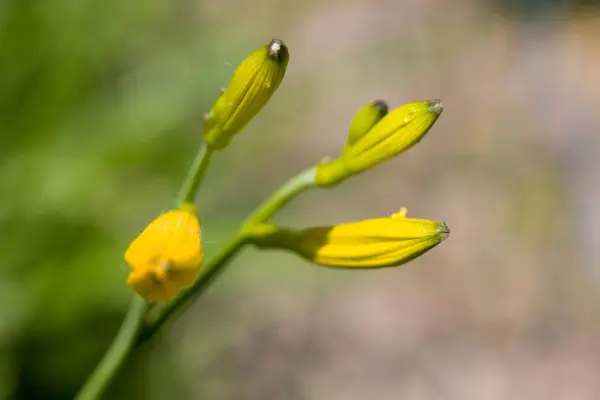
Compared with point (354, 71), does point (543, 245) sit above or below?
below

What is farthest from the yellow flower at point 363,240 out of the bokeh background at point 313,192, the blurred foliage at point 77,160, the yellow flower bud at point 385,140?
the blurred foliage at point 77,160

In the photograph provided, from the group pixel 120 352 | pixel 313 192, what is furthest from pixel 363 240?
pixel 313 192

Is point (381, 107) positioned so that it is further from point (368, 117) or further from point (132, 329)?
point (132, 329)

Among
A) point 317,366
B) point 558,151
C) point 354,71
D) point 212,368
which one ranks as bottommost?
point 317,366

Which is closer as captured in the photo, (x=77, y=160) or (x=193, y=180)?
(x=193, y=180)

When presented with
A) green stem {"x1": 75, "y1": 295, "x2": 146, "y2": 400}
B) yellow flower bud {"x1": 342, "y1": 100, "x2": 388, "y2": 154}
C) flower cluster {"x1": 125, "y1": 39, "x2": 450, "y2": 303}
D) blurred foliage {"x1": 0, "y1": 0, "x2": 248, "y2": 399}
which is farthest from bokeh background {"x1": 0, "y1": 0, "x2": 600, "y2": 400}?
yellow flower bud {"x1": 342, "y1": 100, "x2": 388, "y2": 154}

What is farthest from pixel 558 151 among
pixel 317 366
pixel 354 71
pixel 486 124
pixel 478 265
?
pixel 317 366

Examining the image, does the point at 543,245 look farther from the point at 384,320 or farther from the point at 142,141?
the point at 142,141
